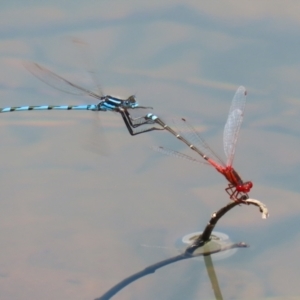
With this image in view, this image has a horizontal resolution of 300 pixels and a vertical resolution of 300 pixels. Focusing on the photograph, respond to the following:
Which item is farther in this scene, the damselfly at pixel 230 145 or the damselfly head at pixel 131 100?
the damselfly head at pixel 131 100

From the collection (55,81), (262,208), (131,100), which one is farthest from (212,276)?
(55,81)

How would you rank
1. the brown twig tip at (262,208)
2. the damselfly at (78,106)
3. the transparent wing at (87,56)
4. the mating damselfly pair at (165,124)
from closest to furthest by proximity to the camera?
the brown twig tip at (262,208) → the mating damselfly pair at (165,124) → the damselfly at (78,106) → the transparent wing at (87,56)

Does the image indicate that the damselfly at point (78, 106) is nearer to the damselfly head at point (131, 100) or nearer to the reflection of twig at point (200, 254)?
the damselfly head at point (131, 100)

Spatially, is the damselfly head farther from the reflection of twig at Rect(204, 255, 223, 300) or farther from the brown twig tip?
the brown twig tip

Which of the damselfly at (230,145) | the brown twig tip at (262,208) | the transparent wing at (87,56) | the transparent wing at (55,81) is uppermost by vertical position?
the transparent wing at (87,56)

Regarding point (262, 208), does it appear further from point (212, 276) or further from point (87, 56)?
point (87, 56)

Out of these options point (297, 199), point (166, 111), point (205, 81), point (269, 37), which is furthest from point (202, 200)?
point (269, 37)

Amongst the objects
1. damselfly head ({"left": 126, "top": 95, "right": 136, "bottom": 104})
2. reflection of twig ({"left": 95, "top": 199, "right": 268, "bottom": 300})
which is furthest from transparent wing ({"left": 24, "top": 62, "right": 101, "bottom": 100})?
reflection of twig ({"left": 95, "top": 199, "right": 268, "bottom": 300})

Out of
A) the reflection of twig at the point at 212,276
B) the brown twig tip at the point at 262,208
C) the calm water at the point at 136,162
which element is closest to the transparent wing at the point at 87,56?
the calm water at the point at 136,162
